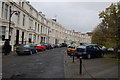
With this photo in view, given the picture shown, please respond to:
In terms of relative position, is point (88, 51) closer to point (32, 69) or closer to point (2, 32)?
point (32, 69)

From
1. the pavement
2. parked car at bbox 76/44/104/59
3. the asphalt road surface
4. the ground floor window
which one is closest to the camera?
the pavement

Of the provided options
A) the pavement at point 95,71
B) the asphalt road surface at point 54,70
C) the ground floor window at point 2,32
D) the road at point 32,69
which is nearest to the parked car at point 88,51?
the asphalt road surface at point 54,70

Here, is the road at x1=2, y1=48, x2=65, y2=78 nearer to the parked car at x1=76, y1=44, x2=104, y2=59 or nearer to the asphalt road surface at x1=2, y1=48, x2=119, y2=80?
the asphalt road surface at x1=2, y1=48, x2=119, y2=80

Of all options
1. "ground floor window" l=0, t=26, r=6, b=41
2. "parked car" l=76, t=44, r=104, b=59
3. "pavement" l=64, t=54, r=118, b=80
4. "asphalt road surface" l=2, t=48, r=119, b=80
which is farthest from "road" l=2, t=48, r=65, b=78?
"ground floor window" l=0, t=26, r=6, b=41

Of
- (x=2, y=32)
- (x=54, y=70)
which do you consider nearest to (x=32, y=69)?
(x=54, y=70)

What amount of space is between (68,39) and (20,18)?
5869cm

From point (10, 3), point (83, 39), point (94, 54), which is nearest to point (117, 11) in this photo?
point (94, 54)

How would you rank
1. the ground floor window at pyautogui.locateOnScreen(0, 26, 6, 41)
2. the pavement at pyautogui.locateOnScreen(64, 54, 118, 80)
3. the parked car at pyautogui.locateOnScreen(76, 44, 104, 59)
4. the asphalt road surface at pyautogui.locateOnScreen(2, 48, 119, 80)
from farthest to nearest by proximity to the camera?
the ground floor window at pyautogui.locateOnScreen(0, 26, 6, 41) → the parked car at pyautogui.locateOnScreen(76, 44, 104, 59) → the asphalt road surface at pyautogui.locateOnScreen(2, 48, 119, 80) → the pavement at pyautogui.locateOnScreen(64, 54, 118, 80)

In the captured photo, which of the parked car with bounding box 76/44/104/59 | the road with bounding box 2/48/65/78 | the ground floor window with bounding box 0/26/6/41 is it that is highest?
the ground floor window with bounding box 0/26/6/41

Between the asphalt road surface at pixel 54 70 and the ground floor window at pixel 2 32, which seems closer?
the asphalt road surface at pixel 54 70

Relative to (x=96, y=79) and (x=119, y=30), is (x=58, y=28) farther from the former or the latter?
(x=96, y=79)

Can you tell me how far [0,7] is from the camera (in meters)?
20.6

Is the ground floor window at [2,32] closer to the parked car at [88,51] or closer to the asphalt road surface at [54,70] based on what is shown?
the asphalt road surface at [54,70]

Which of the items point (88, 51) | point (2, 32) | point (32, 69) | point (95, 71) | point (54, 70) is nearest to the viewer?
point (95, 71)
